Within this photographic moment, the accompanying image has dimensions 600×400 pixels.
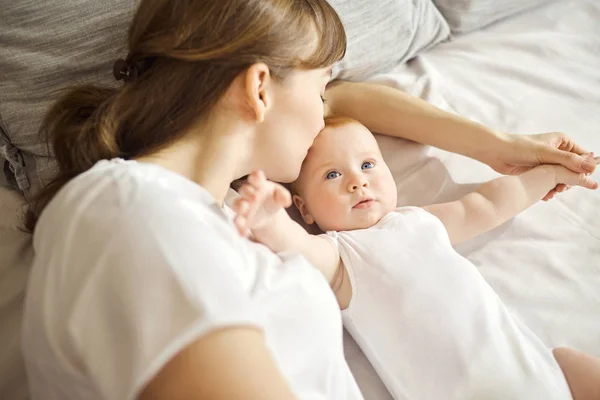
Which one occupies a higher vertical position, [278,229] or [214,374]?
[214,374]

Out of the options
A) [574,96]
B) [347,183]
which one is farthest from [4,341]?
[574,96]

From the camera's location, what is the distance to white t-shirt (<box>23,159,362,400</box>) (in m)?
0.54

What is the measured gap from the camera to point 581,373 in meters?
0.86

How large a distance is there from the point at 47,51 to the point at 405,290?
750 mm

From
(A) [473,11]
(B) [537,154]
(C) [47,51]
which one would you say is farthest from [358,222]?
(A) [473,11]

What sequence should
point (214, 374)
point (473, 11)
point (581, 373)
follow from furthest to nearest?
point (473, 11) < point (581, 373) < point (214, 374)

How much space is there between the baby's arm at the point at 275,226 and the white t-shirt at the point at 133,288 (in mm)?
46

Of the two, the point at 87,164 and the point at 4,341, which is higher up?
the point at 87,164

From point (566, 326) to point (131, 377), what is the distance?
30.7 inches

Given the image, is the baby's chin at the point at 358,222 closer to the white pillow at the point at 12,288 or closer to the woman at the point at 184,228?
the woman at the point at 184,228

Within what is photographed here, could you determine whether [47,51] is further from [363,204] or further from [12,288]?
[363,204]

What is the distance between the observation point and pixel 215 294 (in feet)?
1.82

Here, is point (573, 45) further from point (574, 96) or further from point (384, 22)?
point (384, 22)

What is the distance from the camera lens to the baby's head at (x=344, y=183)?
1.00m
